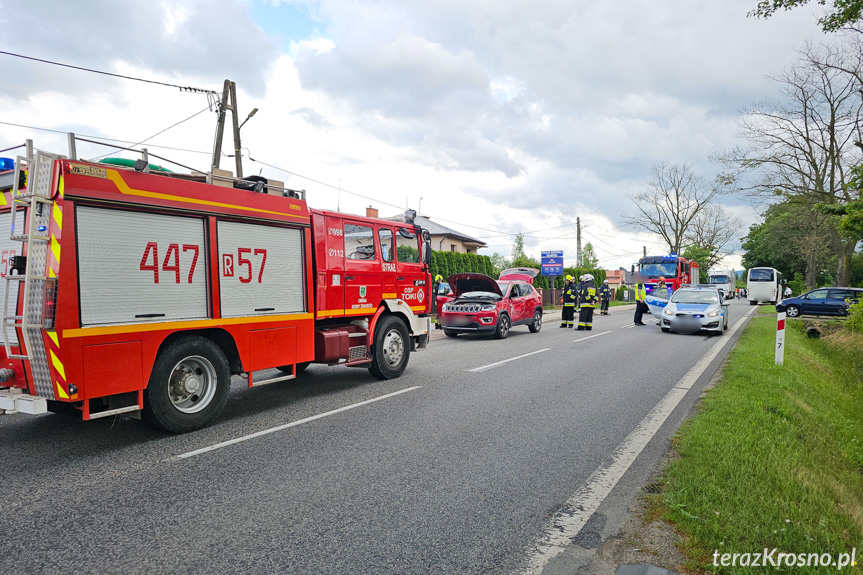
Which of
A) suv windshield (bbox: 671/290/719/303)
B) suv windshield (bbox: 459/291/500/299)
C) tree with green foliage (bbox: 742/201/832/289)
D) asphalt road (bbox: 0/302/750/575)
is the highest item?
tree with green foliage (bbox: 742/201/832/289)

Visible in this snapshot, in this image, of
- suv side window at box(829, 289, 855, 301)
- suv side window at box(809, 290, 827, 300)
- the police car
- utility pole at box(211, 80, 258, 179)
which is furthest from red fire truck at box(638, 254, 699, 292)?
utility pole at box(211, 80, 258, 179)

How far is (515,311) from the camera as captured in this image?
16.2m

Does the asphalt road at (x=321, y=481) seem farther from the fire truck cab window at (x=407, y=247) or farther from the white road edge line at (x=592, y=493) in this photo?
the fire truck cab window at (x=407, y=247)

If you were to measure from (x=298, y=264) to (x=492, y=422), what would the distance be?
3.16 m

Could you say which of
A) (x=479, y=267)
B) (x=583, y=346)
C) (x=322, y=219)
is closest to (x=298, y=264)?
(x=322, y=219)

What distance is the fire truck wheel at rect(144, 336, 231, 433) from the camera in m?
5.29

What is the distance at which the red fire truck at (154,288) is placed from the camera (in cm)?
464

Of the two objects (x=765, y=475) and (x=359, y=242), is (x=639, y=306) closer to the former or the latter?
(x=359, y=242)

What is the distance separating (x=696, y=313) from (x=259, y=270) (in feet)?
46.0

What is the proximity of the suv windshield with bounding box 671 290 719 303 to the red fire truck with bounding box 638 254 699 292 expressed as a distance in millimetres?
11606

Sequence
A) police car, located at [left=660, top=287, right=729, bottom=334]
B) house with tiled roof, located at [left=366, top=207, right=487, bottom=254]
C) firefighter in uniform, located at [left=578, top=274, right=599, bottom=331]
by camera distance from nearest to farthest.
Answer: police car, located at [left=660, top=287, right=729, bottom=334]
firefighter in uniform, located at [left=578, top=274, right=599, bottom=331]
house with tiled roof, located at [left=366, top=207, right=487, bottom=254]

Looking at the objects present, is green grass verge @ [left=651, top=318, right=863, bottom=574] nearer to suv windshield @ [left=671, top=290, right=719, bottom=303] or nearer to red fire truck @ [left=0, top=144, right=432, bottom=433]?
red fire truck @ [left=0, top=144, right=432, bottom=433]

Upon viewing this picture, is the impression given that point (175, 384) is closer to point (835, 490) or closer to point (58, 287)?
point (58, 287)

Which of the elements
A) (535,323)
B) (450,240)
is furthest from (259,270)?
(450,240)
